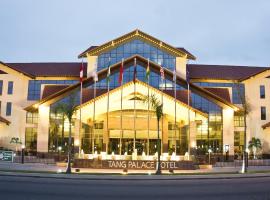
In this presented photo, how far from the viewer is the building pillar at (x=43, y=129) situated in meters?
51.4

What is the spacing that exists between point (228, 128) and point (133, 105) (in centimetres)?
1427

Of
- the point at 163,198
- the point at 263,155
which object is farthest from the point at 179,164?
the point at 263,155

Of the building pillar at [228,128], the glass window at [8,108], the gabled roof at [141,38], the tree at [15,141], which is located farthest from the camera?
the glass window at [8,108]

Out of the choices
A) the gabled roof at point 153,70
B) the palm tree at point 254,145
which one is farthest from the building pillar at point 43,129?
the palm tree at point 254,145

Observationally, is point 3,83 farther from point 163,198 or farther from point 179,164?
point 163,198

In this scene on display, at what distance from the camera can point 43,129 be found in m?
52.0

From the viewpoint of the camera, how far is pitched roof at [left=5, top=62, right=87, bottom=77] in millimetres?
58934

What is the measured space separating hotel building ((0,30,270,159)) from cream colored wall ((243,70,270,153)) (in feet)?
0.50

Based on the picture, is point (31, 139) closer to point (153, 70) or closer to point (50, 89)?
point (50, 89)

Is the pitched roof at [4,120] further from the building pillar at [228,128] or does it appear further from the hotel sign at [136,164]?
the building pillar at [228,128]

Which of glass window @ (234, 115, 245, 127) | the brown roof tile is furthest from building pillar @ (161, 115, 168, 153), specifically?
glass window @ (234, 115, 245, 127)

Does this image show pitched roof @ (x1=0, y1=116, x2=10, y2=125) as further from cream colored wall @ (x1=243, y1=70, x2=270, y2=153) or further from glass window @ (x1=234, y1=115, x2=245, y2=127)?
cream colored wall @ (x1=243, y1=70, x2=270, y2=153)

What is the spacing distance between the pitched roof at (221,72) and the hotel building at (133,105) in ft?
0.57

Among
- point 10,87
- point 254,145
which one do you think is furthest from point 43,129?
point 254,145
